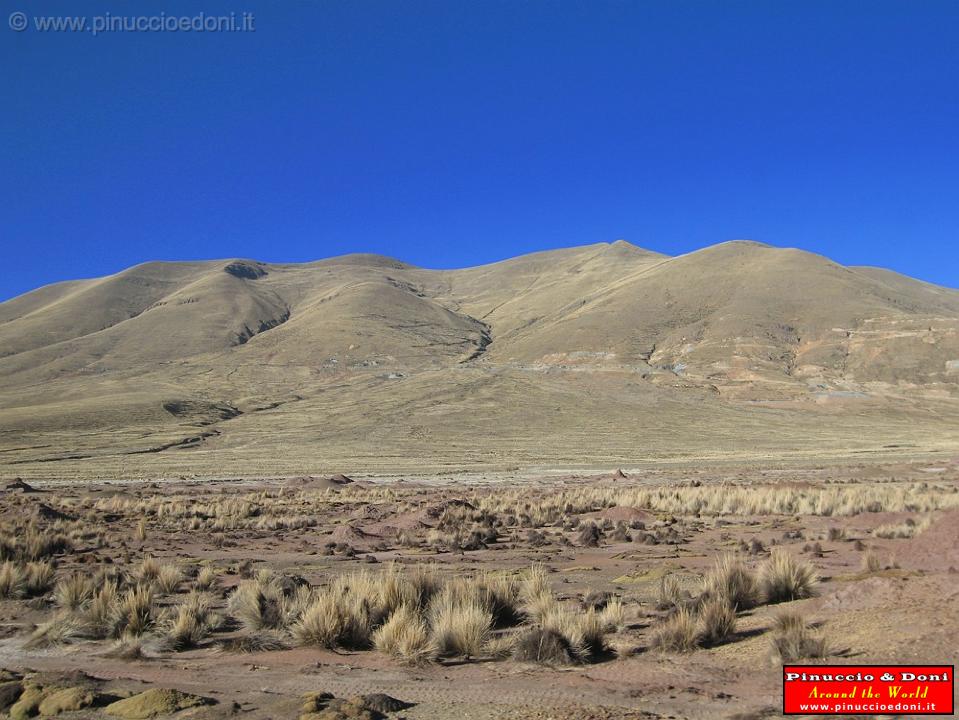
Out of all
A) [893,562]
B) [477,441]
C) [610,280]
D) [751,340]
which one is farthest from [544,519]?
[610,280]

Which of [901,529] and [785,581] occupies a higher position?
[785,581]

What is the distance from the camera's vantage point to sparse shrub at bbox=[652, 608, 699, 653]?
8.35 m

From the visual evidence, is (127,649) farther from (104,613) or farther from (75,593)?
(75,593)

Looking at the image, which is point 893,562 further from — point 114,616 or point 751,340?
point 751,340

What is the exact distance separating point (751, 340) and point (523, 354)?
4013 centimetres

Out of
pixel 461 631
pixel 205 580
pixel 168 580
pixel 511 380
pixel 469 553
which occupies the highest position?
pixel 511 380

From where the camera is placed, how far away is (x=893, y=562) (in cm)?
1169

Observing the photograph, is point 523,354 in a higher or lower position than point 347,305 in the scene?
lower

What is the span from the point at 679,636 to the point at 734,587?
2289mm

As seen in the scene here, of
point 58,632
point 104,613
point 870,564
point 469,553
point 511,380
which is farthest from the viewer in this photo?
point 511,380

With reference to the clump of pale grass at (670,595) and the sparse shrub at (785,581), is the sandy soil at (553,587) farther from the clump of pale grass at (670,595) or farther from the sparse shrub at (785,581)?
the sparse shrub at (785,581)

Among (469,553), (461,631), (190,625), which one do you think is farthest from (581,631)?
(469,553)

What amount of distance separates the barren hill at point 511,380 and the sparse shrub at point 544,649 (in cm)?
4605

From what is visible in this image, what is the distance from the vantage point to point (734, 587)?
33.8 ft
